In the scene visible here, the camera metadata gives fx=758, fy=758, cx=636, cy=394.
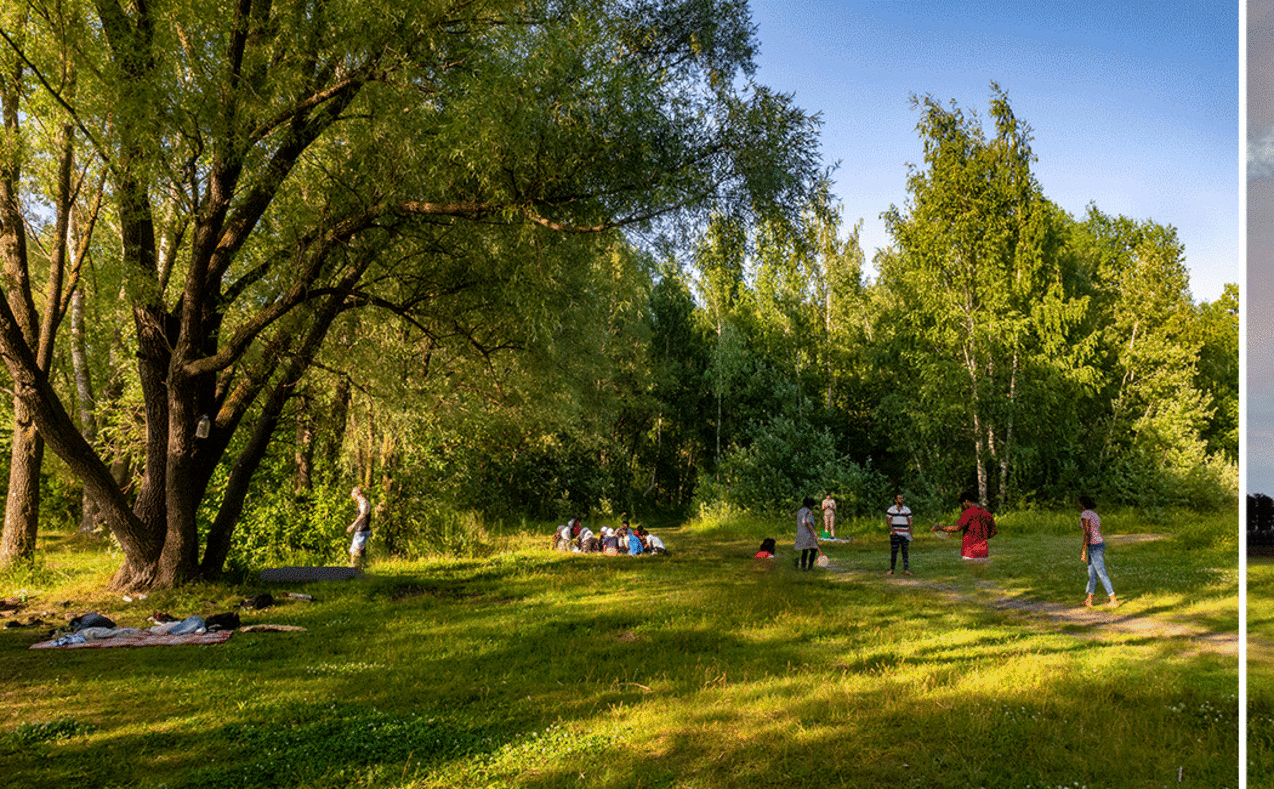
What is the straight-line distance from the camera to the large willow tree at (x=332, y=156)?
10.9 meters

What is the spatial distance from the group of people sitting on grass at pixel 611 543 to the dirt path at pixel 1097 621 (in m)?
7.73

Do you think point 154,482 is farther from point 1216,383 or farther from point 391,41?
point 1216,383

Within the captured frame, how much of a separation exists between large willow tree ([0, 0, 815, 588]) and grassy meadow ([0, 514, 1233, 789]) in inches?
141

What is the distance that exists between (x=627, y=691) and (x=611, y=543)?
13.1 metres

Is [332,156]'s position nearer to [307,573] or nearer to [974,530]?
[307,573]

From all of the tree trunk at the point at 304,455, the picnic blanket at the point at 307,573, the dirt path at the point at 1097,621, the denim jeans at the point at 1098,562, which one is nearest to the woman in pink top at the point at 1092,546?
the denim jeans at the point at 1098,562

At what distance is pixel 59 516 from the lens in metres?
29.2

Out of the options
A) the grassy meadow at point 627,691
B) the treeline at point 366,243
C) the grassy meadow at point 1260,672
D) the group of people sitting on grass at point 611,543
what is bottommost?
the group of people sitting on grass at point 611,543

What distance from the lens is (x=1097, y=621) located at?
11.7 m

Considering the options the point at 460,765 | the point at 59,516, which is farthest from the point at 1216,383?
the point at 59,516

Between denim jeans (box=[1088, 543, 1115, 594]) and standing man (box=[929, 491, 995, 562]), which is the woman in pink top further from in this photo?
standing man (box=[929, 491, 995, 562])

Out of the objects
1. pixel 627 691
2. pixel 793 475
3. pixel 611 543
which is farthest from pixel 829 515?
pixel 627 691

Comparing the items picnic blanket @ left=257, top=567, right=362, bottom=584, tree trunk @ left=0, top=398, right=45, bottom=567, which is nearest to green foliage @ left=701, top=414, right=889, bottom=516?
picnic blanket @ left=257, top=567, right=362, bottom=584

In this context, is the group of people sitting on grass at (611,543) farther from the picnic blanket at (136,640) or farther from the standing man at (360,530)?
the picnic blanket at (136,640)
